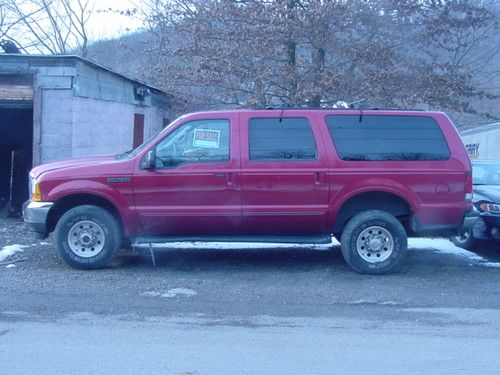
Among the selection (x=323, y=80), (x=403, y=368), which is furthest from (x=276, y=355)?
(x=323, y=80)

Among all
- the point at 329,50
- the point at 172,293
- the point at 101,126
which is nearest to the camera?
the point at 172,293

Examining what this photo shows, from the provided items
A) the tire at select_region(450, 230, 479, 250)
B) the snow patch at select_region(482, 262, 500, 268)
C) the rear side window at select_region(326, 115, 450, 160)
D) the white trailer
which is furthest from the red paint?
the white trailer

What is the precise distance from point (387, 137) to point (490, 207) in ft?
7.82

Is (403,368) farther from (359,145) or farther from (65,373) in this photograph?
(359,145)

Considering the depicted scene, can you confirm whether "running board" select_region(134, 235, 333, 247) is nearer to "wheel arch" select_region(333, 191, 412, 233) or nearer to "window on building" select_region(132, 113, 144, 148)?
"wheel arch" select_region(333, 191, 412, 233)

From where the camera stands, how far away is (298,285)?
9172mm

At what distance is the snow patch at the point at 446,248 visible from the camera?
36.0 feet

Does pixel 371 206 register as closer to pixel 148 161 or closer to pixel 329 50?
pixel 148 161

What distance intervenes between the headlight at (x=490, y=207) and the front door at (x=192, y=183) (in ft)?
12.7

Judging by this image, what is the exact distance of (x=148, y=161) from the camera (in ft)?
31.3

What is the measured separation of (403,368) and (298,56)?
13888mm

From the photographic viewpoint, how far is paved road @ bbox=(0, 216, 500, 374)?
20.2ft

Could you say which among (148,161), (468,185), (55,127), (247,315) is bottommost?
(247,315)

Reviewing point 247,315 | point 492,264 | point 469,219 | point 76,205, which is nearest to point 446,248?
point 492,264
